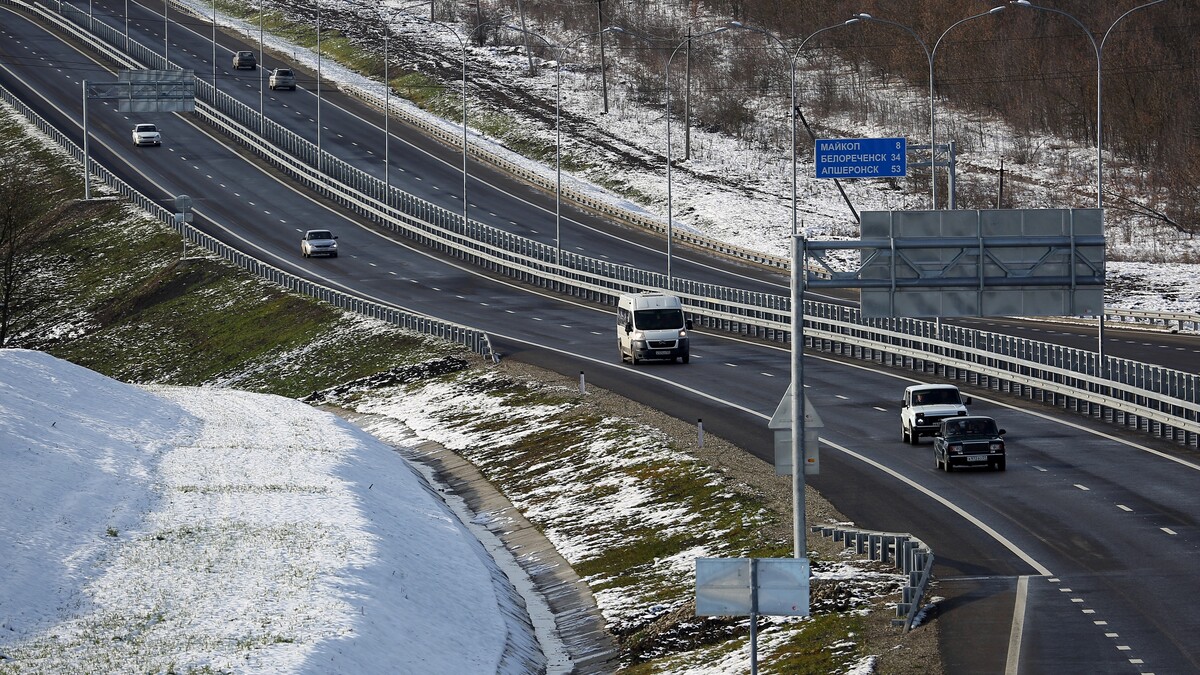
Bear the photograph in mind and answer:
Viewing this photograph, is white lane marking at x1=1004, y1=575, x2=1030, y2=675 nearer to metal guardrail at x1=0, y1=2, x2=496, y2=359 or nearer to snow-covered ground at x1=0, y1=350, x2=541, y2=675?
snow-covered ground at x1=0, y1=350, x2=541, y2=675

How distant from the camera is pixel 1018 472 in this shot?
43.4m

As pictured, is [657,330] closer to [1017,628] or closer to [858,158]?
[858,158]

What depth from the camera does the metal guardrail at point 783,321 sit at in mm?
51031

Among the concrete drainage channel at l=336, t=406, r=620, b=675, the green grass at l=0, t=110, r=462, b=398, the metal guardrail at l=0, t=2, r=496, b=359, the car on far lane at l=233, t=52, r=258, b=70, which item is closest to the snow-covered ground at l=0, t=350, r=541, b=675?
the concrete drainage channel at l=336, t=406, r=620, b=675

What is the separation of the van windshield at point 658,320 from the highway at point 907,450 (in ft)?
5.43

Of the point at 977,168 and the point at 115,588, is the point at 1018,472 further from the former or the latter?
the point at 977,168

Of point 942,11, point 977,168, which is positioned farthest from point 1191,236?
point 942,11

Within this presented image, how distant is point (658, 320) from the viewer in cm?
6719

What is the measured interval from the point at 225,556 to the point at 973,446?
1950 centimetres

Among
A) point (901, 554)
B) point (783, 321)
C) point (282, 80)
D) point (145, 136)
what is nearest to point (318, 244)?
point (145, 136)

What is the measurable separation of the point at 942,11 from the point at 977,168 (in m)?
27.4

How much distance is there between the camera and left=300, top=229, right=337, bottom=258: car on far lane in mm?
102125

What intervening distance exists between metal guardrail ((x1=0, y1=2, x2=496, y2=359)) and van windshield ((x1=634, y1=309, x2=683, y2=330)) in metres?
8.27

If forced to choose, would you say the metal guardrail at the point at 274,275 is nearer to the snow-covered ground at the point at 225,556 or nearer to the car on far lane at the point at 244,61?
the snow-covered ground at the point at 225,556
